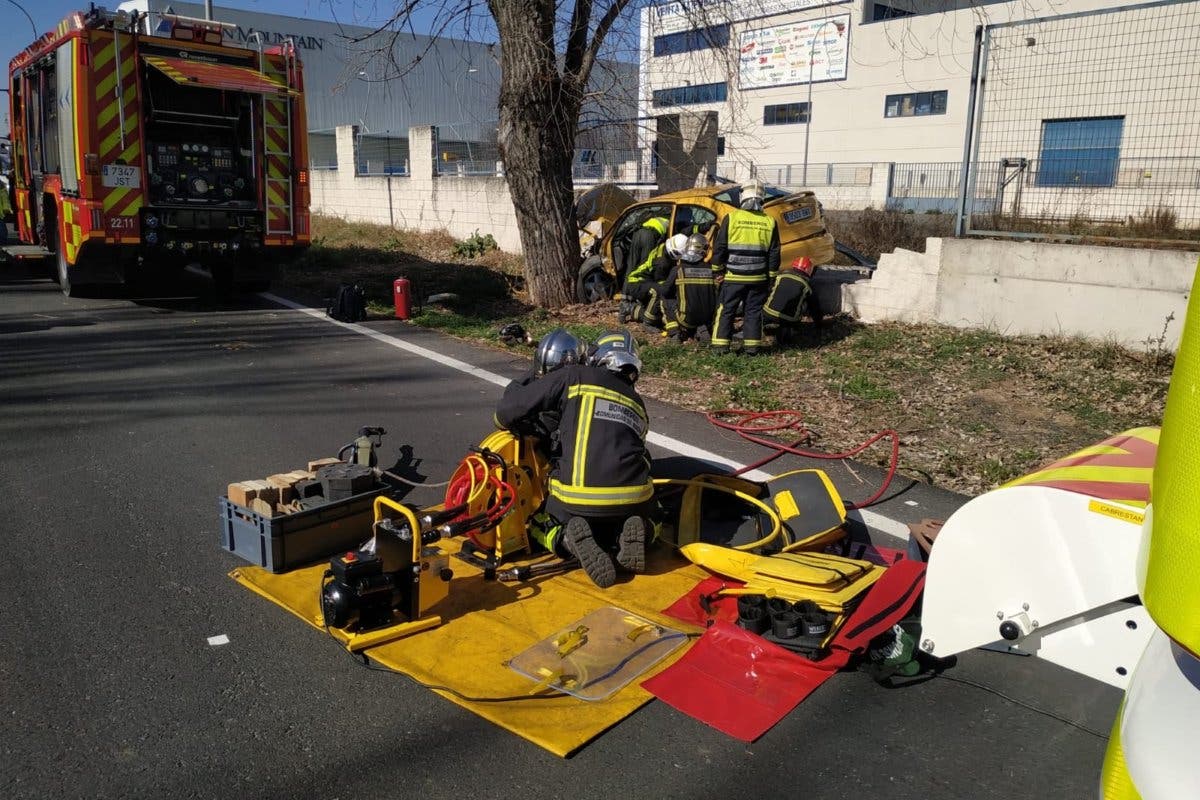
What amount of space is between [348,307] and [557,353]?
24.5ft

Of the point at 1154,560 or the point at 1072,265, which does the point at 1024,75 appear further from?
the point at 1154,560

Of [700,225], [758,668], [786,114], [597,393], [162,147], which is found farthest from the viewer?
[786,114]

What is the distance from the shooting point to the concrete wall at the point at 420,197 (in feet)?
55.7

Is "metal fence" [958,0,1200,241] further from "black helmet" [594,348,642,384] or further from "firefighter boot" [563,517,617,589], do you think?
"firefighter boot" [563,517,617,589]

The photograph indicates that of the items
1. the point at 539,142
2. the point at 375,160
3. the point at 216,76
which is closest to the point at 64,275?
the point at 216,76

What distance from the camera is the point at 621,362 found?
463 centimetres

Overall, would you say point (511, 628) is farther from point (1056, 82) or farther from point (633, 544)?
point (1056, 82)

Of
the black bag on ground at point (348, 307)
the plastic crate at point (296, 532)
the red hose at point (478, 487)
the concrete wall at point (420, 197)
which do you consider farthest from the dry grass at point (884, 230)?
the plastic crate at point (296, 532)

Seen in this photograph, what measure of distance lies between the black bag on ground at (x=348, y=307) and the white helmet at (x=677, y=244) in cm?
419

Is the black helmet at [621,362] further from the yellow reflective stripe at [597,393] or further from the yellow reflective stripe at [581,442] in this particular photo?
the yellow reflective stripe at [581,442]

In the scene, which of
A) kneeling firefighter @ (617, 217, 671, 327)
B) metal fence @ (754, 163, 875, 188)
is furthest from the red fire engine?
metal fence @ (754, 163, 875, 188)

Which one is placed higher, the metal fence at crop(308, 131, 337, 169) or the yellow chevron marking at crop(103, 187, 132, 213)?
the metal fence at crop(308, 131, 337, 169)

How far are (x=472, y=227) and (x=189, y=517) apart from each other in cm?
1344

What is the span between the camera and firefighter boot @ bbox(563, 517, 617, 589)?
4293 mm
